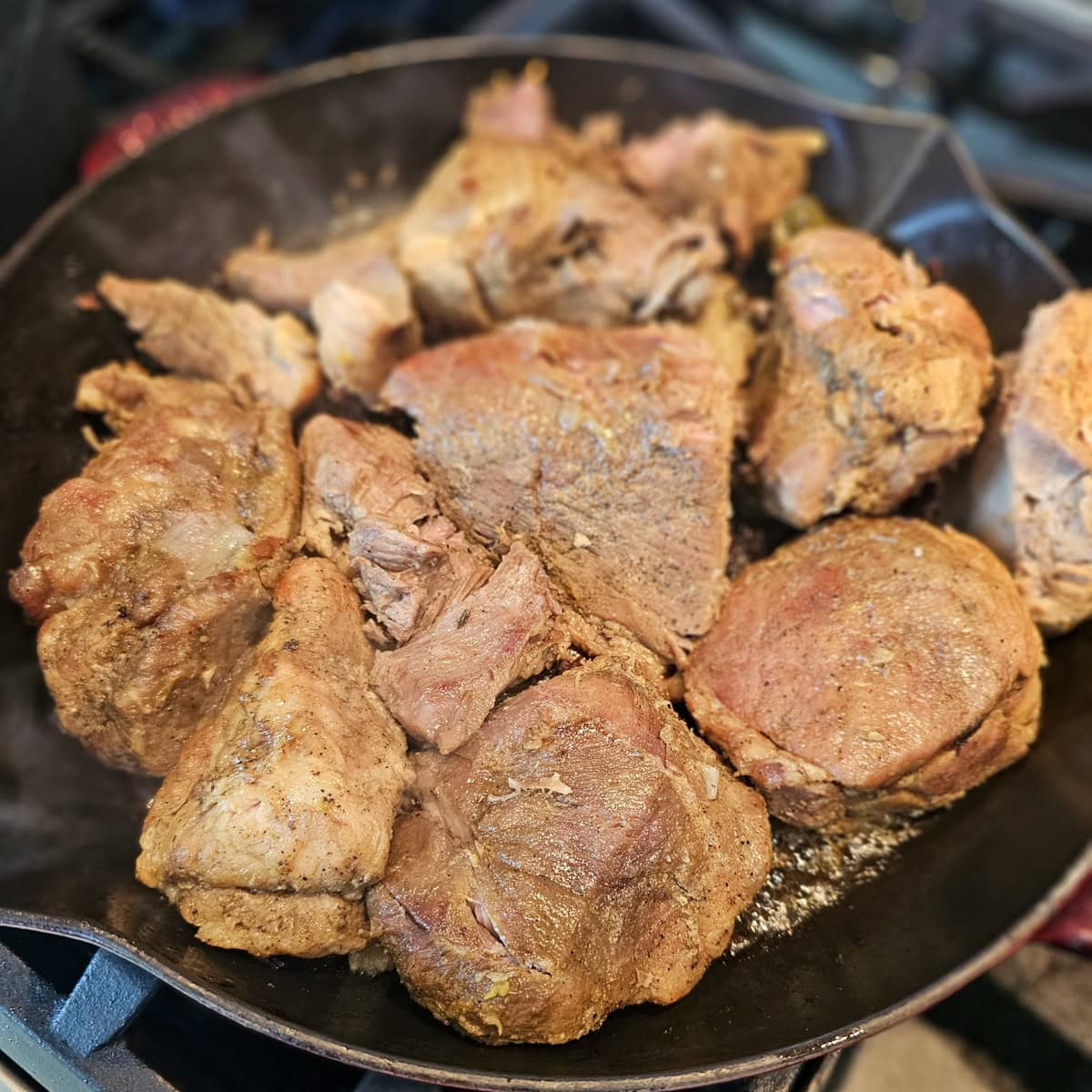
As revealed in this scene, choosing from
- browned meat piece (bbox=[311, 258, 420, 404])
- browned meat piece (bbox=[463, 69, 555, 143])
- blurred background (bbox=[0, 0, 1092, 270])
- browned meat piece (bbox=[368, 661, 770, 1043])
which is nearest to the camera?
browned meat piece (bbox=[368, 661, 770, 1043])

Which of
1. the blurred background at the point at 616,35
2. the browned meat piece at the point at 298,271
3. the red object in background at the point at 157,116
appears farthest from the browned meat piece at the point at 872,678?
the red object in background at the point at 157,116

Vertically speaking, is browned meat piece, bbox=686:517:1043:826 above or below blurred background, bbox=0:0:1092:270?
below

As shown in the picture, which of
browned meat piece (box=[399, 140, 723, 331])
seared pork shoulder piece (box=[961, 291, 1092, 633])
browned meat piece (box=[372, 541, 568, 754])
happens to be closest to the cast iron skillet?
seared pork shoulder piece (box=[961, 291, 1092, 633])

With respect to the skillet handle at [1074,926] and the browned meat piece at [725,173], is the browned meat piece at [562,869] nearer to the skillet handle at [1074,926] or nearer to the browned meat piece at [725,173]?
the skillet handle at [1074,926]

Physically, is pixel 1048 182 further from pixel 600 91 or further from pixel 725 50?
pixel 600 91

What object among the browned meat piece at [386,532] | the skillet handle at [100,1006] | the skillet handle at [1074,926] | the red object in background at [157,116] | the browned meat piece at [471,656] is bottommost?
the skillet handle at [1074,926]

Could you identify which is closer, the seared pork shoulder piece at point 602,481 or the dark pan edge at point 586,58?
the seared pork shoulder piece at point 602,481

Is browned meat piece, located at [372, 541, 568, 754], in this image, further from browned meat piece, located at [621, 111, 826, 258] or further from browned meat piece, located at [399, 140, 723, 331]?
browned meat piece, located at [621, 111, 826, 258]

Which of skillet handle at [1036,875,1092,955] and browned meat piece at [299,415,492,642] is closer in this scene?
browned meat piece at [299,415,492,642]
